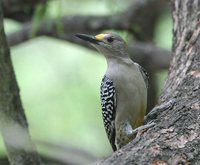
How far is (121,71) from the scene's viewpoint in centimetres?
488

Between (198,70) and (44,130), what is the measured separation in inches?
200

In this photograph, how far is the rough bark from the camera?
436 centimetres

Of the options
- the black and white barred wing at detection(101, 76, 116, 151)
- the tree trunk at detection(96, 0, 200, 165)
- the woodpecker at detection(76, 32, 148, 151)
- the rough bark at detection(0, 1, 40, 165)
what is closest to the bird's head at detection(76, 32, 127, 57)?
the woodpecker at detection(76, 32, 148, 151)

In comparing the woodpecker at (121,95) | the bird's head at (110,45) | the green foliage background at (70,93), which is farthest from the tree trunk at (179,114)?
the green foliage background at (70,93)

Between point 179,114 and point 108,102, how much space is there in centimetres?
116

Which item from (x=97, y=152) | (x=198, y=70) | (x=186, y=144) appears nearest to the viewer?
(x=186, y=144)

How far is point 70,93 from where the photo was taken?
909 cm

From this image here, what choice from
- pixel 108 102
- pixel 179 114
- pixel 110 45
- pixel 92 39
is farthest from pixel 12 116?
pixel 179 114

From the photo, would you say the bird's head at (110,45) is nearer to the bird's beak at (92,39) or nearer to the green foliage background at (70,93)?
the bird's beak at (92,39)

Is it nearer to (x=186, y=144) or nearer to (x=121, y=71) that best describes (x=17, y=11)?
(x=121, y=71)

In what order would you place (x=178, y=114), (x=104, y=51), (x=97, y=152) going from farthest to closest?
(x=97, y=152), (x=104, y=51), (x=178, y=114)

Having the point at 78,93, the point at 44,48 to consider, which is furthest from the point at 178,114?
the point at 44,48

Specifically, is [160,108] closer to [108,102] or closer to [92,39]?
[108,102]

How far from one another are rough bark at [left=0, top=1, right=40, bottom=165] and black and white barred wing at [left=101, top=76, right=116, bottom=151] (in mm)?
729
